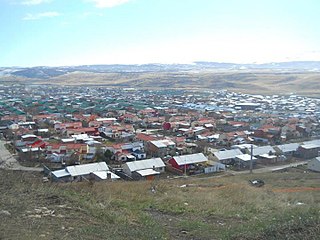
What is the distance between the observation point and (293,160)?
10.9 m

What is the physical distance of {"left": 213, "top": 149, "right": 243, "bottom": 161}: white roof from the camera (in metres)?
10.5

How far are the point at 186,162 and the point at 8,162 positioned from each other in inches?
186

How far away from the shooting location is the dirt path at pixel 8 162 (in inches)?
358

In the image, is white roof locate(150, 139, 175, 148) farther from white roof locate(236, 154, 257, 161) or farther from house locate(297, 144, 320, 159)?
house locate(297, 144, 320, 159)

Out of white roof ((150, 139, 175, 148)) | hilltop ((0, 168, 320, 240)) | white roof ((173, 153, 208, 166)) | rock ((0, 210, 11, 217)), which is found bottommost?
white roof ((150, 139, 175, 148))

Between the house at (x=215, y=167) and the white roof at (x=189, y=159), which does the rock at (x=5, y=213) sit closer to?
the white roof at (x=189, y=159)

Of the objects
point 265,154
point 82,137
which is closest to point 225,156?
point 265,154

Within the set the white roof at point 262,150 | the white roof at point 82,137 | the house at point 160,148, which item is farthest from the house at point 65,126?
the white roof at point 262,150

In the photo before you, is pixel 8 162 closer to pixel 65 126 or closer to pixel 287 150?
pixel 65 126

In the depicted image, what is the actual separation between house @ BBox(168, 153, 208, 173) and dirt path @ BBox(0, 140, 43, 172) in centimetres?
345

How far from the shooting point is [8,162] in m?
9.80

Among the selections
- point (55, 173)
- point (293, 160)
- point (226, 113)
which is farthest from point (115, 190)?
point (226, 113)

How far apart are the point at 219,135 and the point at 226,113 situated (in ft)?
23.3

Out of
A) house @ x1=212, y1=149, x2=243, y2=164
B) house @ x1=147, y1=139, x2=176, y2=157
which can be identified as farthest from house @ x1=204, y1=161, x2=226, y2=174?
house @ x1=147, y1=139, x2=176, y2=157
